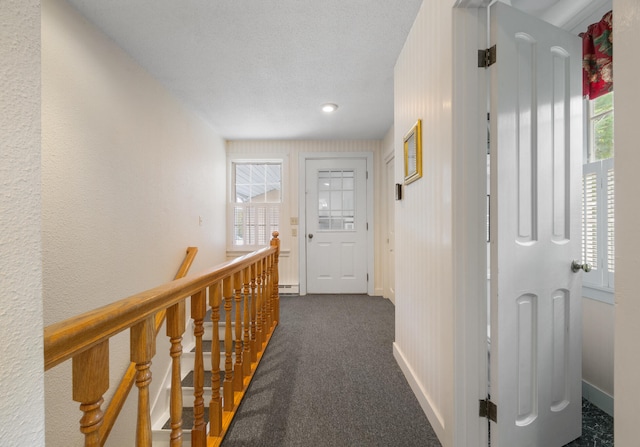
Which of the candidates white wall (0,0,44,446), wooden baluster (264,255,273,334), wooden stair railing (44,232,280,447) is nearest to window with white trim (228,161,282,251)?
wooden baluster (264,255,273,334)

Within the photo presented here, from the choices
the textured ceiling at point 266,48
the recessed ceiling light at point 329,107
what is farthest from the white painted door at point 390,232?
the recessed ceiling light at point 329,107

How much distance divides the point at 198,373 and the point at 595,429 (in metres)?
1.94

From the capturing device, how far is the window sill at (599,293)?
1.54 meters

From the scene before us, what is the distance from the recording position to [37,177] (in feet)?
1.42

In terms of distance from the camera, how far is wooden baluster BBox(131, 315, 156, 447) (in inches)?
31.2

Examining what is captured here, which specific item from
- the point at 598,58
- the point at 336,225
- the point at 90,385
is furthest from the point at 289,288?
the point at 598,58

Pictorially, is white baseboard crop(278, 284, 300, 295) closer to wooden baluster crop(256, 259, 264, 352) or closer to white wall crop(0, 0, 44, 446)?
wooden baluster crop(256, 259, 264, 352)

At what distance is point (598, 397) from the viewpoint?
5.13 ft

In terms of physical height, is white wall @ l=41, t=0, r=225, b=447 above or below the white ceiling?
below

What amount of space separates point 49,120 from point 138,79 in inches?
38.0

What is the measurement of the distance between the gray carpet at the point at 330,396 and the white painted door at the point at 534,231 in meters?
0.51

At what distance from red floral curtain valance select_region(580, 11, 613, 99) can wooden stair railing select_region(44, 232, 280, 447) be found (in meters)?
2.28

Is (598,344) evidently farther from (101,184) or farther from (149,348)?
(101,184)

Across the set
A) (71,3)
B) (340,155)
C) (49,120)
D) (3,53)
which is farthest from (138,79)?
(340,155)
